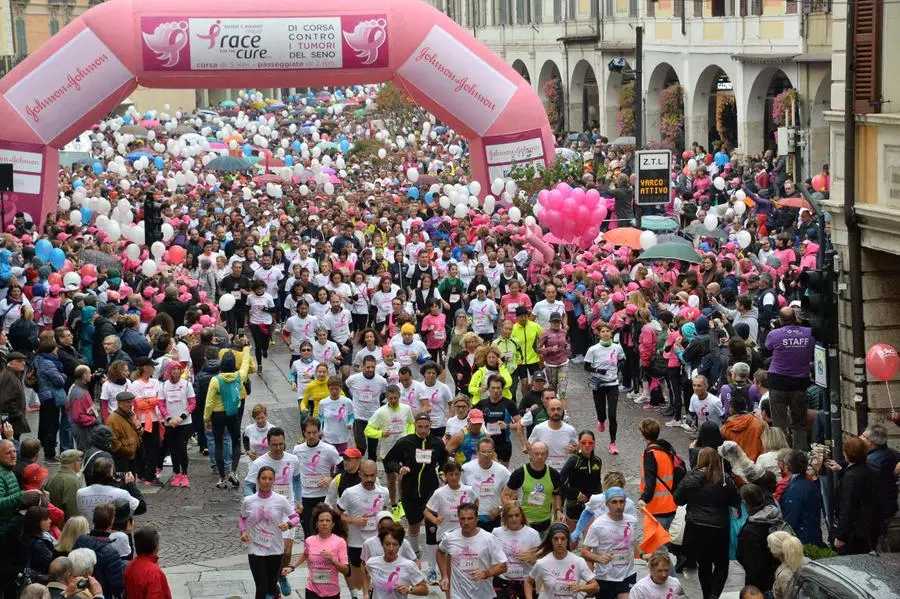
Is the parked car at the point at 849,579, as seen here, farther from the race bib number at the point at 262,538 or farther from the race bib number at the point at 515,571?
the race bib number at the point at 262,538

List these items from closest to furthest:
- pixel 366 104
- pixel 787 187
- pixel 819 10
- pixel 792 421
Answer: pixel 792 421 → pixel 787 187 → pixel 819 10 → pixel 366 104

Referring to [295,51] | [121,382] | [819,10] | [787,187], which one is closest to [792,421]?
[121,382]

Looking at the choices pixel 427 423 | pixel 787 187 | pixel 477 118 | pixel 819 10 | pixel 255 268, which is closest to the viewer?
pixel 427 423

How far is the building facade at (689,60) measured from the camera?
33.2m

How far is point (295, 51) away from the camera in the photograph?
1049 inches

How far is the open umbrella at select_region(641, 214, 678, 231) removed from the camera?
970 inches

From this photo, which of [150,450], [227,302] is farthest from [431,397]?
[227,302]

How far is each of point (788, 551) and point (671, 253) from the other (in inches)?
426

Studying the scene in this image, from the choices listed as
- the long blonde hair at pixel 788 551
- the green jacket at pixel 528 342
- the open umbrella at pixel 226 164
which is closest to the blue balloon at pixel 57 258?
the green jacket at pixel 528 342

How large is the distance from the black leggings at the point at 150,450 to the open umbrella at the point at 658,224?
10.7 metres

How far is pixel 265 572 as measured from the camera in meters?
11.7

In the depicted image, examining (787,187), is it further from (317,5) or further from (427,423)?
(427,423)

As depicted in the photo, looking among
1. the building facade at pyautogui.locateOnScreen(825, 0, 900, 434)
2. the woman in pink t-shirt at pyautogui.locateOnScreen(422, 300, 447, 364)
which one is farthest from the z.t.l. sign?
the building facade at pyautogui.locateOnScreen(825, 0, 900, 434)

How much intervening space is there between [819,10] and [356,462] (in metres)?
22.5
